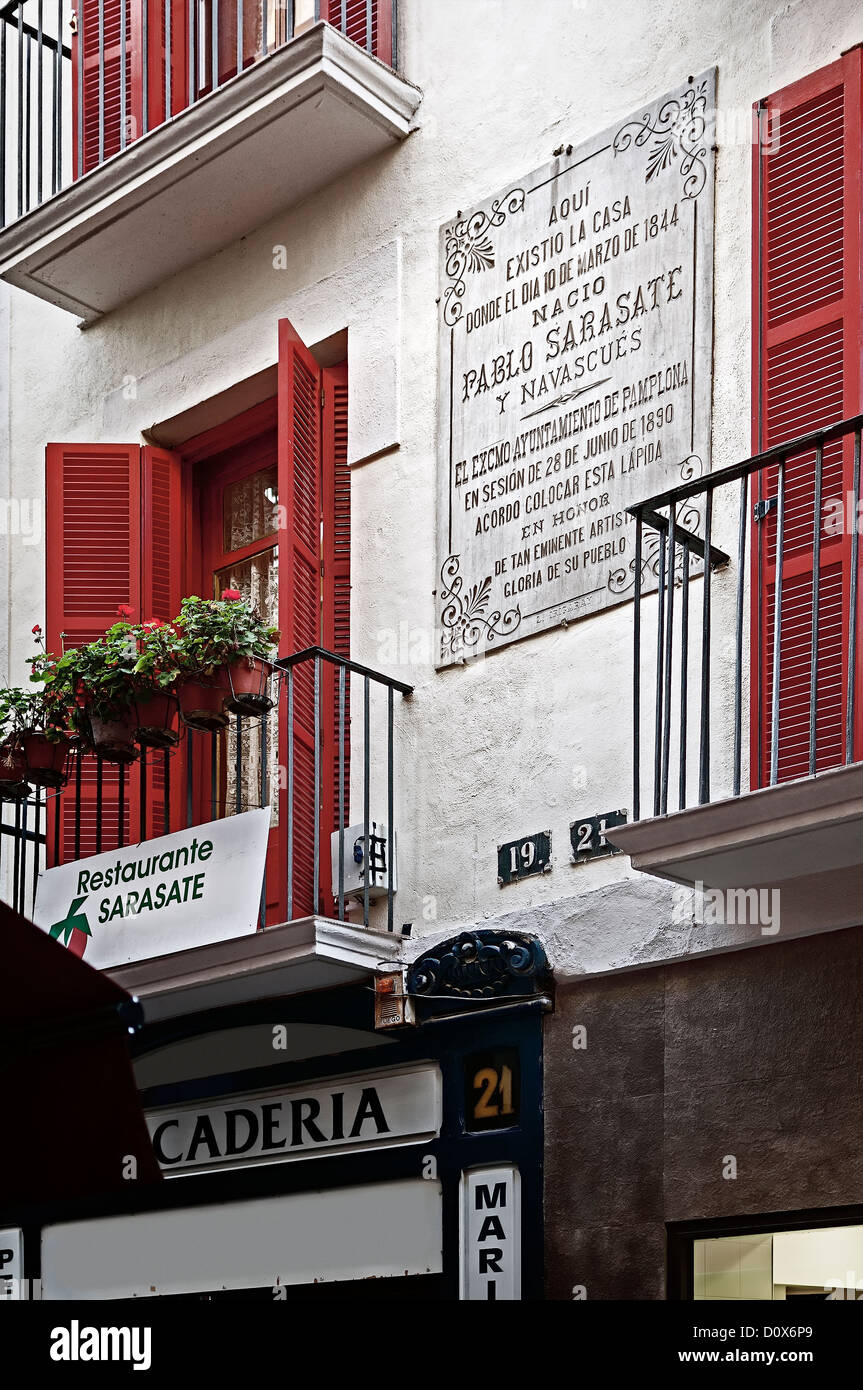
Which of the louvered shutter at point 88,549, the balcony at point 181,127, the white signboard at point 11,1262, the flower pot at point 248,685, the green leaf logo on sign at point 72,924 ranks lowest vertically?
the white signboard at point 11,1262

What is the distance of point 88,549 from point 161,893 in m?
2.34

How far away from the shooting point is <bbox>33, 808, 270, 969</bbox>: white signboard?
29.6 feet

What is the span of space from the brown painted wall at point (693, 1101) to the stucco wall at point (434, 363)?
9.8 inches

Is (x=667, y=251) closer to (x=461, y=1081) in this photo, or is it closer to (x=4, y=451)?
(x=461, y=1081)

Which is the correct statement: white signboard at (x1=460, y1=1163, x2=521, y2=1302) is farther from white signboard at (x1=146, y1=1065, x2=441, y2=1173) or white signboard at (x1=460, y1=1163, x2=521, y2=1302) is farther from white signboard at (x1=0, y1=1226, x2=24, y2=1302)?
white signboard at (x1=0, y1=1226, x2=24, y2=1302)

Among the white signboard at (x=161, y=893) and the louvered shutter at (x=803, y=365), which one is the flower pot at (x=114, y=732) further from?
the louvered shutter at (x=803, y=365)

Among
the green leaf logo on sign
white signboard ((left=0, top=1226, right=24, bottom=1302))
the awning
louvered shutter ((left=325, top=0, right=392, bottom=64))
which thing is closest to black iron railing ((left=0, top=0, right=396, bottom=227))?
louvered shutter ((left=325, top=0, right=392, bottom=64))

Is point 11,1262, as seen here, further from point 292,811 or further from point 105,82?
point 105,82

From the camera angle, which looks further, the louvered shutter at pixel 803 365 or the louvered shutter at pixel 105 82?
the louvered shutter at pixel 105 82

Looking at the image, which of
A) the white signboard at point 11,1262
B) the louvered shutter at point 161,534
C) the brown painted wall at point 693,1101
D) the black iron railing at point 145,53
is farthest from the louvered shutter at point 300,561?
the white signboard at point 11,1262

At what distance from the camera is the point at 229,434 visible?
11156 millimetres

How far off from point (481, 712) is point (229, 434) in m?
2.69

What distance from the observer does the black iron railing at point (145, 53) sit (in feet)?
35.6

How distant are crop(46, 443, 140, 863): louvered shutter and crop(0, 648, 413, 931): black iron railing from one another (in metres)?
0.04
